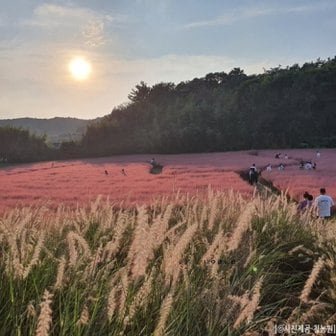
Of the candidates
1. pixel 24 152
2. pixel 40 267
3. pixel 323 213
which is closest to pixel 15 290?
pixel 40 267

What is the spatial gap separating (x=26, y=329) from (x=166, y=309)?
1046 millimetres

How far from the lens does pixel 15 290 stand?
376 cm

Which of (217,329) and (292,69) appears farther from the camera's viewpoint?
(292,69)

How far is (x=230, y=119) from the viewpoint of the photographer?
2884 inches

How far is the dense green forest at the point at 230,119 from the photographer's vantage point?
67.6 metres

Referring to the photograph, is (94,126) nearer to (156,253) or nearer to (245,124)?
(245,124)

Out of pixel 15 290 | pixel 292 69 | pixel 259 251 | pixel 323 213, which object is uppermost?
pixel 292 69

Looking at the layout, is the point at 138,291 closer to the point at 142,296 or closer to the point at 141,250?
the point at 142,296

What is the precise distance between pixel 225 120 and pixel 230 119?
918 mm

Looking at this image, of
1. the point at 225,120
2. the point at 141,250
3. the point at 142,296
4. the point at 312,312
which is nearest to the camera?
the point at 141,250

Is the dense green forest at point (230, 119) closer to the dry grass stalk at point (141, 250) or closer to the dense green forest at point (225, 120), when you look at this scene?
the dense green forest at point (225, 120)

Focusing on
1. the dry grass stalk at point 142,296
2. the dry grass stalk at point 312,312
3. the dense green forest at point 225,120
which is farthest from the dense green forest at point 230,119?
the dry grass stalk at point 142,296

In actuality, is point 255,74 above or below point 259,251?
above

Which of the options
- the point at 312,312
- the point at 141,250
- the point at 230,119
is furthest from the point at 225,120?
the point at 141,250
